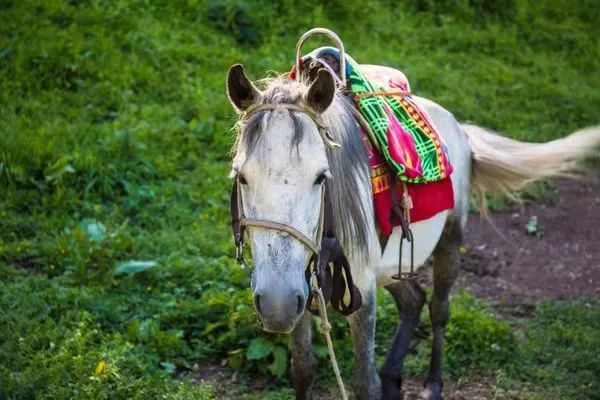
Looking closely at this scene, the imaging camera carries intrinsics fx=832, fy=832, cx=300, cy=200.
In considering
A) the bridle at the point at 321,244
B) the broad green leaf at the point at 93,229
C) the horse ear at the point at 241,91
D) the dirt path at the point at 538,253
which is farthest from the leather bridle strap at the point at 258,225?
the dirt path at the point at 538,253

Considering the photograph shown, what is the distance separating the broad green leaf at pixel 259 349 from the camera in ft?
14.5

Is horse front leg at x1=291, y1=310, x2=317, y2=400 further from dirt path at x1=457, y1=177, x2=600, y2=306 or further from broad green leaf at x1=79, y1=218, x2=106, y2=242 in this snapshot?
dirt path at x1=457, y1=177, x2=600, y2=306

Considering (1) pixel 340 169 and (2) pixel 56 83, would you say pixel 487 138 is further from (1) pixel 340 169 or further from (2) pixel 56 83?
(2) pixel 56 83

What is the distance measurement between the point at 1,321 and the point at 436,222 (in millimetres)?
2352

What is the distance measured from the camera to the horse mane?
9.24 feet

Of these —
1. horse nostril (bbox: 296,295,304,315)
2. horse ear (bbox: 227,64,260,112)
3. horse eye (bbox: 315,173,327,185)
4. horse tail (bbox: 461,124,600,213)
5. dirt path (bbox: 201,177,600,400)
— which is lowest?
dirt path (bbox: 201,177,600,400)

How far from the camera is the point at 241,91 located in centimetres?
289

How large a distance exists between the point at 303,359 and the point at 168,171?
3032mm

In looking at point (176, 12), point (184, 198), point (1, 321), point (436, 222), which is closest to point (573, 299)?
point (436, 222)

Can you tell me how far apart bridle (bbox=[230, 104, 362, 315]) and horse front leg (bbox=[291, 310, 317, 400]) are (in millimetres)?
386

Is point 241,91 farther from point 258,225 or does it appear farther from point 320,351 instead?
point 320,351

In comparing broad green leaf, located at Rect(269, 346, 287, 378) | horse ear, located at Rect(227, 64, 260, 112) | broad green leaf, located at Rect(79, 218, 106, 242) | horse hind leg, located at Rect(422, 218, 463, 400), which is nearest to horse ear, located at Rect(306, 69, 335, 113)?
horse ear, located at Rect(227, 64, 260, 112)

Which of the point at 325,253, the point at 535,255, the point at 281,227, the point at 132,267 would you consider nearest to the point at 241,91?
the point at 281,227

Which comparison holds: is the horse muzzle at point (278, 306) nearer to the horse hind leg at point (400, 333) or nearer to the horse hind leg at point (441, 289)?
the horse hind leg at point (400, 333)
